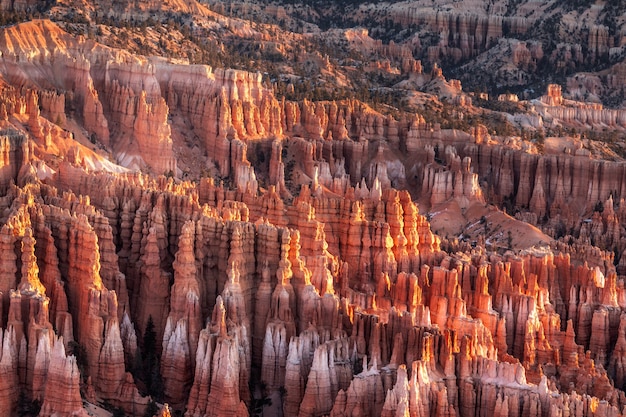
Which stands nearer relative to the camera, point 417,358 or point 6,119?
point 417,358

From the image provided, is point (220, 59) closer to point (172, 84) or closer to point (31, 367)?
point (172, 84)

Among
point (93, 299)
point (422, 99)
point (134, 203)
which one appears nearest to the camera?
point (93, 299)

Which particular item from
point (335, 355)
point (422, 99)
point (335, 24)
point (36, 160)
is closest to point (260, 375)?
point (335, 355)

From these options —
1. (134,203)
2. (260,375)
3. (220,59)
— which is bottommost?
(260,375)

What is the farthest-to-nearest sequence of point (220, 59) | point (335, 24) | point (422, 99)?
point (335, 24)
point (422, 99)
point (220, 59)

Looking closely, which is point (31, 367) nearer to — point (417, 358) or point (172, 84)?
point (417, 358)

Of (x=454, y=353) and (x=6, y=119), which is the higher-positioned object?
(x=6, y=119)

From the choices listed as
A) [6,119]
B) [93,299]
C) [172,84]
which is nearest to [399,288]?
[93,299]
